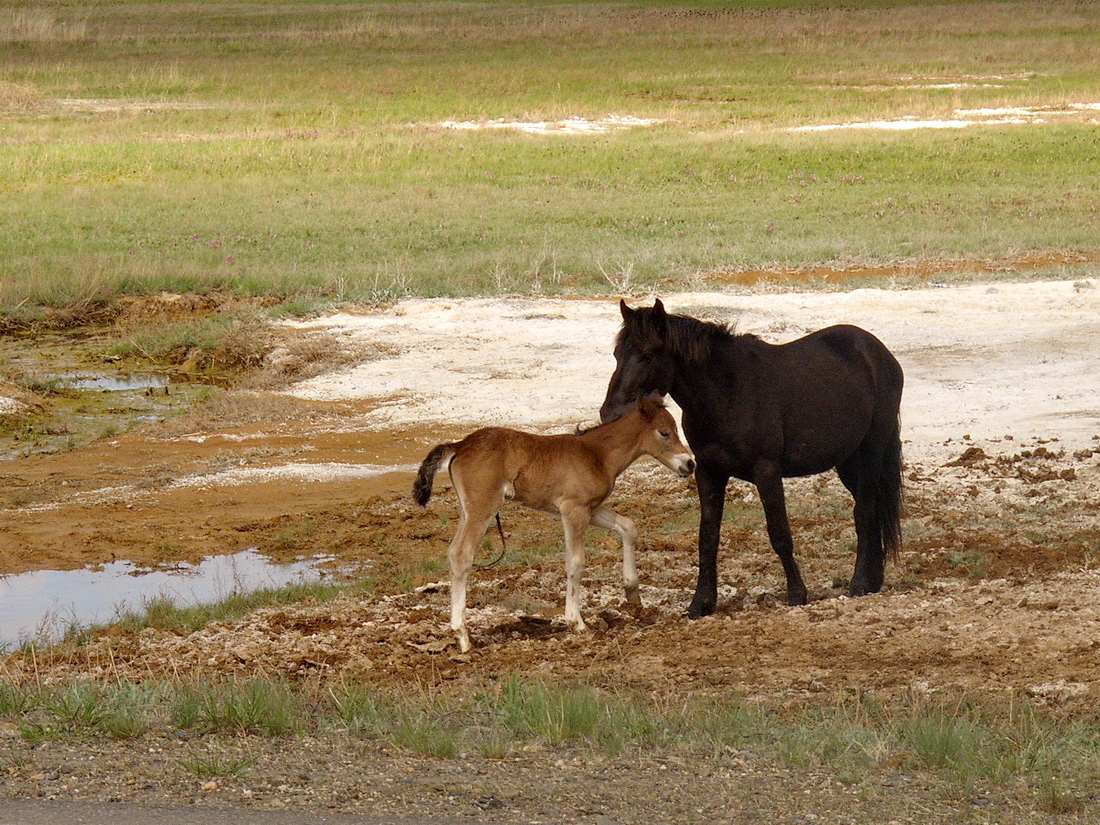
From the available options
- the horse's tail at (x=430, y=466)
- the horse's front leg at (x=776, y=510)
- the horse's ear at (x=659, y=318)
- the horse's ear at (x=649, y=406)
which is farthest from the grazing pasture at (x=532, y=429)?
the horse's ear at (x=659, y=318)

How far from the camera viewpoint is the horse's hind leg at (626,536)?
772cm

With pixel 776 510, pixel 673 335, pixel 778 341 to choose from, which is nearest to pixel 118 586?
pixel 673 335

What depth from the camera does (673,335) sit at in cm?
758

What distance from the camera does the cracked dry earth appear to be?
4879mm

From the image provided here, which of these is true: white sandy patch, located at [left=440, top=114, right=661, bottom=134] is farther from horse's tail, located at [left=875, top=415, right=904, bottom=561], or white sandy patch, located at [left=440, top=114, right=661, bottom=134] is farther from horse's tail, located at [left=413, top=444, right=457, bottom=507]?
horse's tail, located at [left=413, top=444, right=457, bottom=507]

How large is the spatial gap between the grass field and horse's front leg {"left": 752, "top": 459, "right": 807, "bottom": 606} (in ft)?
36.5

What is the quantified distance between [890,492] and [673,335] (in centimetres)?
202

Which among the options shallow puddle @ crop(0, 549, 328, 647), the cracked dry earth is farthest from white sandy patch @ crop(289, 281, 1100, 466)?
shallow puddle @ crop(0, 549, 328, 647)

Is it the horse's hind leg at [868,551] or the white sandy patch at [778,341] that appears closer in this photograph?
the horse's hind leg at [868,551]

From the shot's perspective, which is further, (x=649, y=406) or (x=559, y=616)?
(x=559, y=616)

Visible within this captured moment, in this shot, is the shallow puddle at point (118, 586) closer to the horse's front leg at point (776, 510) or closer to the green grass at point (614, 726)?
the green grass at point (614, 726)

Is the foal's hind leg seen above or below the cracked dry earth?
above

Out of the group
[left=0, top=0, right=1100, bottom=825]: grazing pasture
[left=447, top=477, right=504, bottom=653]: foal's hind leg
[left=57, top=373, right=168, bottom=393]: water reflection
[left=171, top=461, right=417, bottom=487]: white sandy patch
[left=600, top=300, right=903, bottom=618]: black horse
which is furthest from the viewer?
[left=57, top=373, right=168, bottom=393]: water reflection

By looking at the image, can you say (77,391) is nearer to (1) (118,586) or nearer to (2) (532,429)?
(2) (532,429)
